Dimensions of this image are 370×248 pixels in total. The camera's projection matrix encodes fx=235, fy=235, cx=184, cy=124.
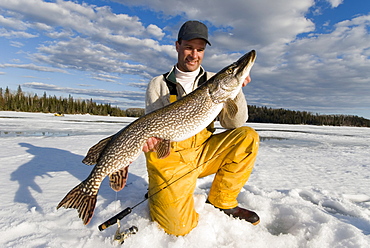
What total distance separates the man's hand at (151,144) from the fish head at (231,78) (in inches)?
29.2

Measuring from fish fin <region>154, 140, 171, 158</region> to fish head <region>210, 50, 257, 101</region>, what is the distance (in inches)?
26.7

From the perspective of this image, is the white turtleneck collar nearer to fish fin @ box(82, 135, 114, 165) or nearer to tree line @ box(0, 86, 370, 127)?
fish fin @ box(82, 135, 114, 165)

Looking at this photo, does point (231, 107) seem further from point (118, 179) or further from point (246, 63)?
point (118, 179)

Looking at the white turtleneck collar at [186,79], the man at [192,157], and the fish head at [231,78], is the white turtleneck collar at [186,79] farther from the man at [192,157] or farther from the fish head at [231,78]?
the fish head at [231,78]

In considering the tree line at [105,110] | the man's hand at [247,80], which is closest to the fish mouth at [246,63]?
the man's hand at [247,80]

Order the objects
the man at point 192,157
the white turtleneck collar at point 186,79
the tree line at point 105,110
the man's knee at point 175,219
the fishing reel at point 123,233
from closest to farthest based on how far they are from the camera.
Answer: the fishing reel at point 123,233 → the man's knee at point 175,219 → the man at point 192,157 → the white turtleneck collar at point 186,79 → the tree line at point 105,110

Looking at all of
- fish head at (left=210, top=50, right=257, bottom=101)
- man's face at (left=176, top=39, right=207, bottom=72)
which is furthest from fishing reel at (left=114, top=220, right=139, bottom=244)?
man's face at (left=176, top=39, right=207, bottom=72)

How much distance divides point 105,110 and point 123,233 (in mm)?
57578

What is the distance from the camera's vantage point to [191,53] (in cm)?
285

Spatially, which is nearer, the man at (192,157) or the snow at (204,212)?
the snow at (204,212)

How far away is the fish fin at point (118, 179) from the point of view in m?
2.18

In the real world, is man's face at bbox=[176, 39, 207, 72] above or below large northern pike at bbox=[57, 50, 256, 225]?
above

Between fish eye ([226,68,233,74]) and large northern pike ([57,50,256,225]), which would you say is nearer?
large northern pike ([57,50,256,225])

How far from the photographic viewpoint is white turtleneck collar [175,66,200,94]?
2917mm
